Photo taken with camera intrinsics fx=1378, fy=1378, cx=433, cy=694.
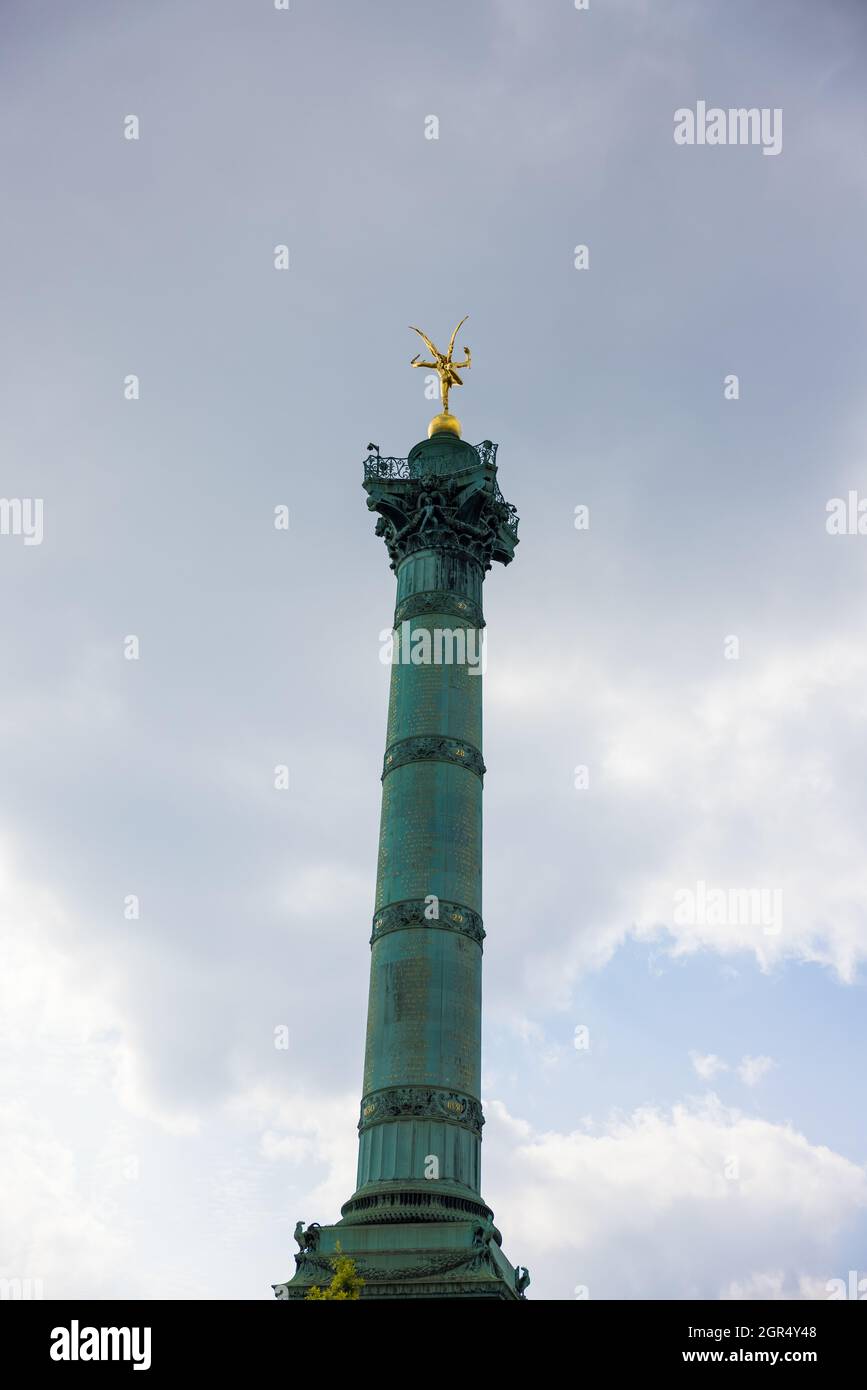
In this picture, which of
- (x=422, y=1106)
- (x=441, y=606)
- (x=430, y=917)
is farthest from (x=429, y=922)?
(x=441, y=606)

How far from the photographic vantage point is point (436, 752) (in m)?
49.6

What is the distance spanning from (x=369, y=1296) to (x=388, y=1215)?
8.38 feet

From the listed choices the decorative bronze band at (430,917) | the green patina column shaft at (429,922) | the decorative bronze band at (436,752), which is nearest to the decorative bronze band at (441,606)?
the green patina column shaft at (429,922)

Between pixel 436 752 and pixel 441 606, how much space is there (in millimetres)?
6397

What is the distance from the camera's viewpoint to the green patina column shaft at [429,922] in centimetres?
4103

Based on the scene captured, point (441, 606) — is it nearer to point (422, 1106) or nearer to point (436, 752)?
point (436, 752)

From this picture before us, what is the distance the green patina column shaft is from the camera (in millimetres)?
41031

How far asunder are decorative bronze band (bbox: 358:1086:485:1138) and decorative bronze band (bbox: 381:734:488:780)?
38.7ft

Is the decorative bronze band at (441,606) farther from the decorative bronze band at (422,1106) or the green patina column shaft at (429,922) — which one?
the decorative bronze band at (422,1106)

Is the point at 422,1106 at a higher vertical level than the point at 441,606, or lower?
lower

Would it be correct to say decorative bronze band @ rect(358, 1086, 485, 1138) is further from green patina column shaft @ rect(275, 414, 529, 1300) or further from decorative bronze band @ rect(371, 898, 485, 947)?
decorative bronze band @ rect(371, 898, 485, 947)

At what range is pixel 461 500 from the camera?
5562 cm
